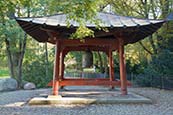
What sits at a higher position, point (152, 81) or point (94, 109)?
point (152, 81)

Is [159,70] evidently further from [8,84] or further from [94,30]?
[8,84]

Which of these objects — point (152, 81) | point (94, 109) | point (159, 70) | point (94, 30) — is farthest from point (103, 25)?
point (152, 81)

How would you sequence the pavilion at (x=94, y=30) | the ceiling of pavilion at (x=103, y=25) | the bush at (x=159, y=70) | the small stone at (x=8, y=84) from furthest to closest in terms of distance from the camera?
1. the small stone at (x=8, y=84)
2. the bush at (x=159, y=70)
3. the pavilion at (x=94, y=30)
4. the ceiling of pavilion at (x=103, y=25)

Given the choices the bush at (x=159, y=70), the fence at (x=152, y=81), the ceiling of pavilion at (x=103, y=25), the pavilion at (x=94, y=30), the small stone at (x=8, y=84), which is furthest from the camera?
the small stone at (x=8, y=84)

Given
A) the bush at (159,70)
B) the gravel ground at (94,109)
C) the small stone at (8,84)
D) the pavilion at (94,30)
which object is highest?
the pavilion at (94,30)

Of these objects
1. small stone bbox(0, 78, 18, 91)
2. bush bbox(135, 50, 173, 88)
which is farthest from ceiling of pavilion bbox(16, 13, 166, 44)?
small stone bbox(0, 78, 18, 91)

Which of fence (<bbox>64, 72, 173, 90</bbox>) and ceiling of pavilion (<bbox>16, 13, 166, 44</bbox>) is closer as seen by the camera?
ceiling of pavilion (<bbox>16, 13, 166, 44</bbox>)

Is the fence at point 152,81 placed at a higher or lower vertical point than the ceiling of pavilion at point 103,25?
lower

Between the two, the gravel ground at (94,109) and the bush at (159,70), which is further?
the bush at (159,70)

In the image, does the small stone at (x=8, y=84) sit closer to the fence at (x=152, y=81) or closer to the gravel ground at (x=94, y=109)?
the fence at (x=152, y=81)

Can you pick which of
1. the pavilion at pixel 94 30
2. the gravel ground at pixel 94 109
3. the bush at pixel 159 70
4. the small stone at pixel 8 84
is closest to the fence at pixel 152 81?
the bush at pixel 159 70

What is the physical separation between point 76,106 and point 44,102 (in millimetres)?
1178

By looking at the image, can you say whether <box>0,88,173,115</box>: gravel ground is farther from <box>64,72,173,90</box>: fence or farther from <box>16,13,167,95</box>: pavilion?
<box>64,72,173,90</box>: fence

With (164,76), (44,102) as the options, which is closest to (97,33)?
(44,102)
